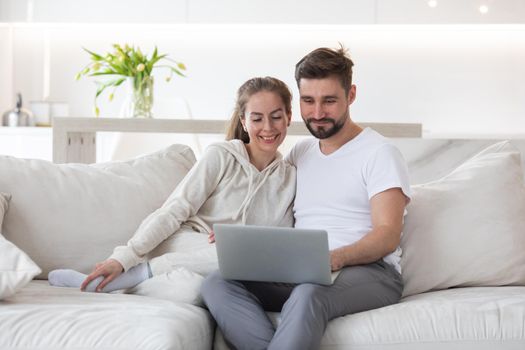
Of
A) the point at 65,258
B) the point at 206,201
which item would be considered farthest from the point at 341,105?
the point at 65,258

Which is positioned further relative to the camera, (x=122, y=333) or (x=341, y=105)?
(x=341, y=105)

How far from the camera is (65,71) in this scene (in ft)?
19.2

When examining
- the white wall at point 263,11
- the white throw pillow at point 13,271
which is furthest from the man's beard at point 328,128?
the white wall at point 263,11

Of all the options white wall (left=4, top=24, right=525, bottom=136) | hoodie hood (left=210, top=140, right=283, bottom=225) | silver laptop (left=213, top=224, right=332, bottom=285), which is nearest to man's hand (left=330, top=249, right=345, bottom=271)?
silver laptop (left=213, top=224, right=332, bottom=285)

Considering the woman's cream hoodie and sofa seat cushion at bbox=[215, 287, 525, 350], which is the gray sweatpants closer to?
sofa seat cushion at bbox=[215, 287, 525, 350]

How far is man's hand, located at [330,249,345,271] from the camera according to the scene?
7.26 feet

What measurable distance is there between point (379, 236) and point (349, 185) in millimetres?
207

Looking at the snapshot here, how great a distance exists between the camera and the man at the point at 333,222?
204cm

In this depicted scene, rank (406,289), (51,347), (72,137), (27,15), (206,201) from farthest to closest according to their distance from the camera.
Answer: (27,15)
(72,137)
(206,201)
(406,289)
(51,347)

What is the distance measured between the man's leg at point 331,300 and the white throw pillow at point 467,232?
0.16 m

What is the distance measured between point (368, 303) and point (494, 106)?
3772mm

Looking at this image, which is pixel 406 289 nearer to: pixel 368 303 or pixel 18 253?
pixel 368 303

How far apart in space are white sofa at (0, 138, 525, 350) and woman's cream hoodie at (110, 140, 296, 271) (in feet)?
0.27

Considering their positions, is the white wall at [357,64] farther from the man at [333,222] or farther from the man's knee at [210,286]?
the man's knee at [210,286]
